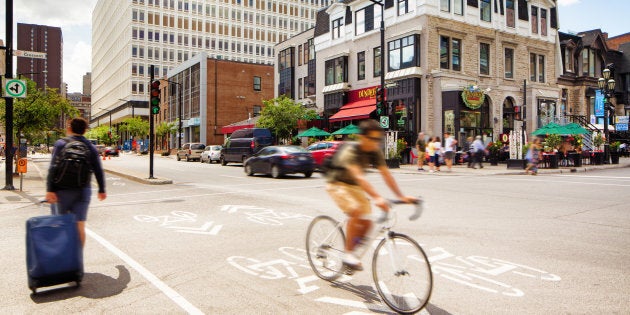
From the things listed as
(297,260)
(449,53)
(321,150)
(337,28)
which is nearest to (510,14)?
(449,53)

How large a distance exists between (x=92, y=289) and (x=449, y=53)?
Result: 29.9 meters

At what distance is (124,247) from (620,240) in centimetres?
740

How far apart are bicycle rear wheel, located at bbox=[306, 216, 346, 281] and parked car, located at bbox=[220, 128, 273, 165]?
2350 cm

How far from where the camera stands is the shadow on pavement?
180 inches

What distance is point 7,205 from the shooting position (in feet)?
36.4

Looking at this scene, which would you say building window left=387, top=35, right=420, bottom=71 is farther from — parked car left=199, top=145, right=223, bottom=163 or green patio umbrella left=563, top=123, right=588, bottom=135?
parked car left=199, top=145, right=223, bottom=163

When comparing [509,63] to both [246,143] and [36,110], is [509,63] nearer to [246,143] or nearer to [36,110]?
[246,143]

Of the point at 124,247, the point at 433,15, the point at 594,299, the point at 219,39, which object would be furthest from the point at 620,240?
the point at 219,39

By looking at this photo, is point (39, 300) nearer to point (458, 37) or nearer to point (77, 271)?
point (77, 271)

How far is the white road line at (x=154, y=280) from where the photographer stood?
4.22 meters

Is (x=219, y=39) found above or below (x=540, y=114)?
above

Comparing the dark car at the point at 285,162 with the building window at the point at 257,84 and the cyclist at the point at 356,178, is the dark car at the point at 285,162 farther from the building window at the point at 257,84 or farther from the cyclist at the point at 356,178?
the building window at the point at 257,84

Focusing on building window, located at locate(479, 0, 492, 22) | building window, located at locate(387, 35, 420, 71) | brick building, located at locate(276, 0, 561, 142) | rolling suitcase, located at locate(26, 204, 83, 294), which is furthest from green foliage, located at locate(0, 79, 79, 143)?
building window, located at locate(479, 0, 492, 22)

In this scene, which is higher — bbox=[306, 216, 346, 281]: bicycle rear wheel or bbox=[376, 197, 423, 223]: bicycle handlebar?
bbox=[376, 197, 423, 223]: bicycle handlebar
